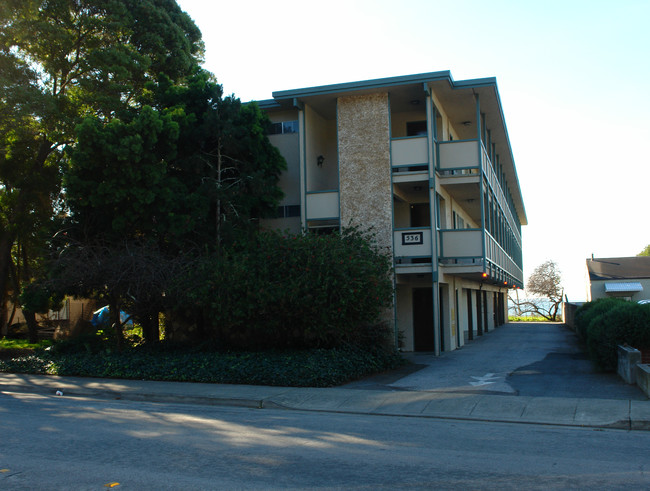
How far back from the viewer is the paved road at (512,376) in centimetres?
1250

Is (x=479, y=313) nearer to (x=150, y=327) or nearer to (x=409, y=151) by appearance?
(x=409, y=151)

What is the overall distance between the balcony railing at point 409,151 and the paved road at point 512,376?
6248 mm

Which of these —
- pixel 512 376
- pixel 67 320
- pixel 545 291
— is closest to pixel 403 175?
pixel 512 376

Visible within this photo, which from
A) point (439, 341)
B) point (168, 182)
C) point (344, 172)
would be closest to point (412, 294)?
point (439, 341)

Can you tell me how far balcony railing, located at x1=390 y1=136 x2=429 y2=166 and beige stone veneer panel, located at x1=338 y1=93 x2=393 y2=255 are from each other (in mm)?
229

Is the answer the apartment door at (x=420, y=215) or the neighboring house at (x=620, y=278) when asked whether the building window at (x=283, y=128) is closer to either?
the apartment door at (x=420, y=215)

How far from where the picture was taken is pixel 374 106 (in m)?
20.1

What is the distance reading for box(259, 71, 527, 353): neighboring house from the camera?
19438 millimetres

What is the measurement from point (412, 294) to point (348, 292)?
21.8 feet

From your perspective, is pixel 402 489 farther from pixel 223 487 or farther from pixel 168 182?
pixel 168 182

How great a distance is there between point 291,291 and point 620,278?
42427 mm

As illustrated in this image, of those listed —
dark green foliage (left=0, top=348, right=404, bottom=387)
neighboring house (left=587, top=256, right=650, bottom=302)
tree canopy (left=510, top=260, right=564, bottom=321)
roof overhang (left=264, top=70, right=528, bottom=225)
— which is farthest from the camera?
tree canopy (left=510, top=260, right=564, bottom=321)

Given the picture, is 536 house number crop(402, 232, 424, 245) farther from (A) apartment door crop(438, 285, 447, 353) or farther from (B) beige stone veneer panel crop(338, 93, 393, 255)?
(A) apartment door crop(438, 285, 447, 353)

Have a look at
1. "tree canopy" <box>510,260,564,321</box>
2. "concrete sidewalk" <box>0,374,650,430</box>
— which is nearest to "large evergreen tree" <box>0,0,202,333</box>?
"concrete sidewalk" <box>0,374,650,430</box>
